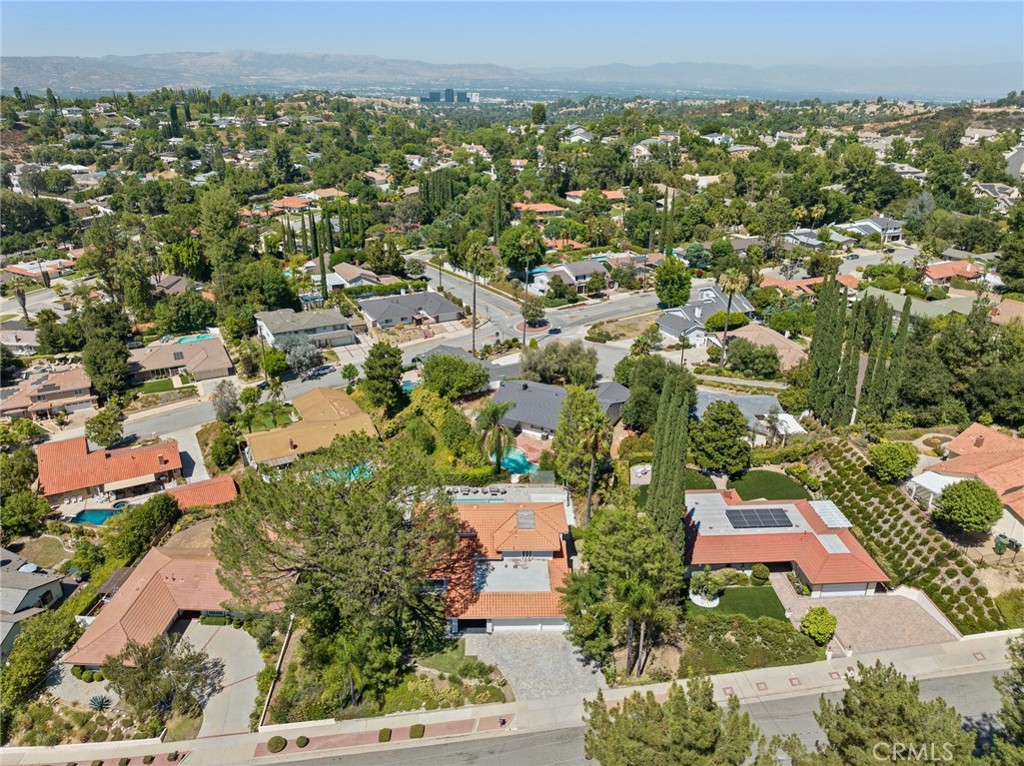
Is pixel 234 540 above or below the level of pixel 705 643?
above

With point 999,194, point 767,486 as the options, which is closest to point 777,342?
point 767,486

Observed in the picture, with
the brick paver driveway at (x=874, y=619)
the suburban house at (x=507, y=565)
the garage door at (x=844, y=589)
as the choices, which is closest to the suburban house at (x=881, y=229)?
the garage door at (x=844, y=589)

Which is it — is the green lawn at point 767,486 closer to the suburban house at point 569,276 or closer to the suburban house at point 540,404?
the suburban house at point 540,404

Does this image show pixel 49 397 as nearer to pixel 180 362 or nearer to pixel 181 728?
pixel 180 362

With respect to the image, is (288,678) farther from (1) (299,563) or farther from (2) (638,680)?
(2) (638,680)

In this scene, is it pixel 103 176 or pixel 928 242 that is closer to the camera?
pixel 928 242

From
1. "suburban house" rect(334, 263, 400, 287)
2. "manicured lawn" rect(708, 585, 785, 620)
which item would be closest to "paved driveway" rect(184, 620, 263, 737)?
"manicured lawn" rect(708, 585, 785, 620)

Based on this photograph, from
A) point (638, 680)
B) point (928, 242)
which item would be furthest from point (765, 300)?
point (638, 680)
